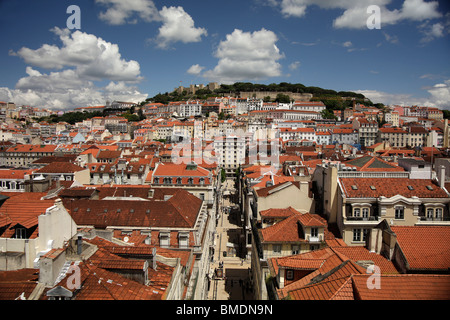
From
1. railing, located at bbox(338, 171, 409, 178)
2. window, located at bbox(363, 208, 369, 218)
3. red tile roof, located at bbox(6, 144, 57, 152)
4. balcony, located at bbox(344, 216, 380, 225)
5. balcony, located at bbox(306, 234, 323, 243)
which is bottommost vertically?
balcony, located at bbox(306, 234, 323, 243)

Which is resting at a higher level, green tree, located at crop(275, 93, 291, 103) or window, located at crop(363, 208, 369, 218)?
green tree, located at crop(275, 93, 291, 103)

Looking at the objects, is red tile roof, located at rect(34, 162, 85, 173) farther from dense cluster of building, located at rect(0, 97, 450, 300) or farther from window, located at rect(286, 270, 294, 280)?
window, located at rect(286, 270, 294, 280)

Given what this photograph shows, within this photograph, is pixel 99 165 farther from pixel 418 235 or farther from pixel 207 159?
pixel 418 235

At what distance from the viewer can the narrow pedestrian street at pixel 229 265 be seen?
A: 71.3 ft

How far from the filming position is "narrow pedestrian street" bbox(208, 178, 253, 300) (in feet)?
71.3

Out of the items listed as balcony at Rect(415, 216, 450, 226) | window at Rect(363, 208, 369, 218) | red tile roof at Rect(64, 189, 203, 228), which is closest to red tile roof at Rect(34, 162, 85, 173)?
red tile roof at Rect(64, 189, 203, 228)

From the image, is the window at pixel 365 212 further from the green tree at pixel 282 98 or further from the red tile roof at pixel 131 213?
the green tree at pixel 282 98

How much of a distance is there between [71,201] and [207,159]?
34407mm

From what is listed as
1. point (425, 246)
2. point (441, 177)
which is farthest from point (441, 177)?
point (425, 246)

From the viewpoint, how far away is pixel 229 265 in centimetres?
2647

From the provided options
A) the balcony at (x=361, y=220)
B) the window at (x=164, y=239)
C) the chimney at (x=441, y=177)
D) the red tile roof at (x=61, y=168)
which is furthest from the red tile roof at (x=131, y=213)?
the red tile roof at (x=61, y=168)

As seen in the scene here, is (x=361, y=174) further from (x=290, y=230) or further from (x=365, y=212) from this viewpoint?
(x=290, y=230)
